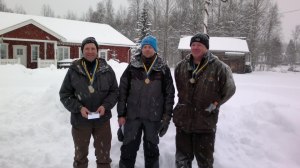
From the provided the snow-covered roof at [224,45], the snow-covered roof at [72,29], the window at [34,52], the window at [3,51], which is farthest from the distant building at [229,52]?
the window at [3,51]

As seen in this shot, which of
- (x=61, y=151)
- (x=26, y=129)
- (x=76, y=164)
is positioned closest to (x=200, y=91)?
(x=76, y=164)

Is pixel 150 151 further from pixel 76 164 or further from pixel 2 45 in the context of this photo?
pixel 2 45

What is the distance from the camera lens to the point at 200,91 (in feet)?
12.4

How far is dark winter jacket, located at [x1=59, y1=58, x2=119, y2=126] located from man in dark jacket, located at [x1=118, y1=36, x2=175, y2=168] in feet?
0.70

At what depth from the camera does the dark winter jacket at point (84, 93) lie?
3959mm

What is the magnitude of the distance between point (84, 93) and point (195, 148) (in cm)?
163

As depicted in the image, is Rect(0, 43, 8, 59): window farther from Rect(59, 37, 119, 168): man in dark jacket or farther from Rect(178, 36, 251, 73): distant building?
Rect(59, 37, 119, 168): man in dark jacket

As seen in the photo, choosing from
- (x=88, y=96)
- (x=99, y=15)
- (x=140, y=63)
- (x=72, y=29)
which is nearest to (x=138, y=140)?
(x=88, y=96)

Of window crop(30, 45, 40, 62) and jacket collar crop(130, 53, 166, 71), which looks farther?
window crop(30, 45, 40, 62)

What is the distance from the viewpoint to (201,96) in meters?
3.77

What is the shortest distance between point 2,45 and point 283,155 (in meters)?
23.2

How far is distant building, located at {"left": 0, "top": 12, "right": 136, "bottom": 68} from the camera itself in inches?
896

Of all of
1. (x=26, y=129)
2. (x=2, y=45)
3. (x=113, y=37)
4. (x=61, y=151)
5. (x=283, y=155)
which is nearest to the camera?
(x=283, y=155)

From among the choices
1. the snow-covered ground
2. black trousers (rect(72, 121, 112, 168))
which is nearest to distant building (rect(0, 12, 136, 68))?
the snow-covered ground
